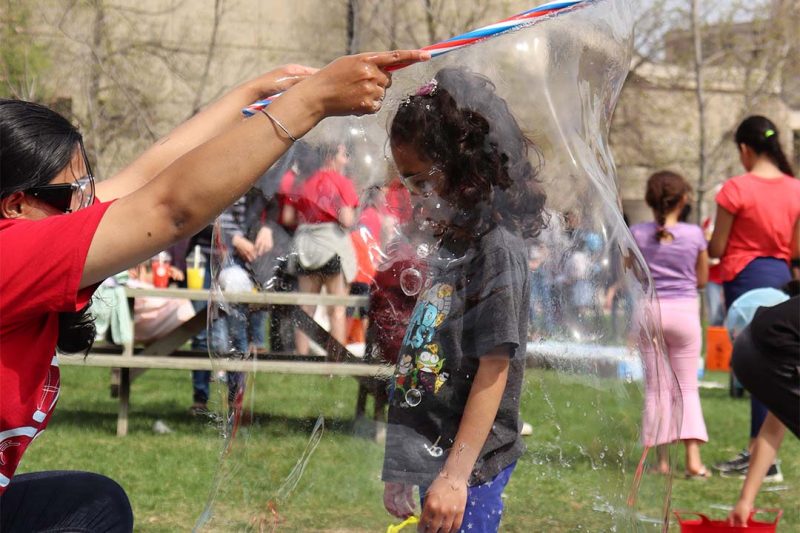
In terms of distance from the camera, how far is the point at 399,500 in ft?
8.14

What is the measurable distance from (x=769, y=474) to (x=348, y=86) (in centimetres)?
476

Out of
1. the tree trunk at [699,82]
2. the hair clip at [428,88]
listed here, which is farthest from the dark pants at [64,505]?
the tree trunk at [699,82]

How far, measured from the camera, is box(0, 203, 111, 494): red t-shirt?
1.95 metres

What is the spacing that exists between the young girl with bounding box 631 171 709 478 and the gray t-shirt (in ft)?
12.5

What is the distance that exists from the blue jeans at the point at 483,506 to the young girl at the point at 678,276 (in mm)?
3809

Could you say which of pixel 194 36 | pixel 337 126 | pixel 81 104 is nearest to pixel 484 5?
pixel 194 36

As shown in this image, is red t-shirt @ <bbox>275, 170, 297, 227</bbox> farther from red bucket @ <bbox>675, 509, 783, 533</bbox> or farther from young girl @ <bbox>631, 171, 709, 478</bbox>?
young girl @ <bbox>631, 171, 709, 478</bbox>

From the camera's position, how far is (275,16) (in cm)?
1616

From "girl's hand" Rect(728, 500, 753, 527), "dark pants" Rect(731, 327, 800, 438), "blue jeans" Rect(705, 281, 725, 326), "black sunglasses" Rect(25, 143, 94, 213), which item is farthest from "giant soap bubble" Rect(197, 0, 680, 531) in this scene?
"blue jeans" Rect(705, 281, 725, 326)

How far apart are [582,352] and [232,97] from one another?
45.2 inches

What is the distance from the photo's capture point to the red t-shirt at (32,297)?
1953mm

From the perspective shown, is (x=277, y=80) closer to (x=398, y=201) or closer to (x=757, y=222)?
(x=398, y=201)

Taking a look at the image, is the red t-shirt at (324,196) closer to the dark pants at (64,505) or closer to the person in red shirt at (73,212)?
the person in red shirt at (73,212)

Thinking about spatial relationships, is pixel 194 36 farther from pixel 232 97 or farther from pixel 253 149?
pixel 253 149
